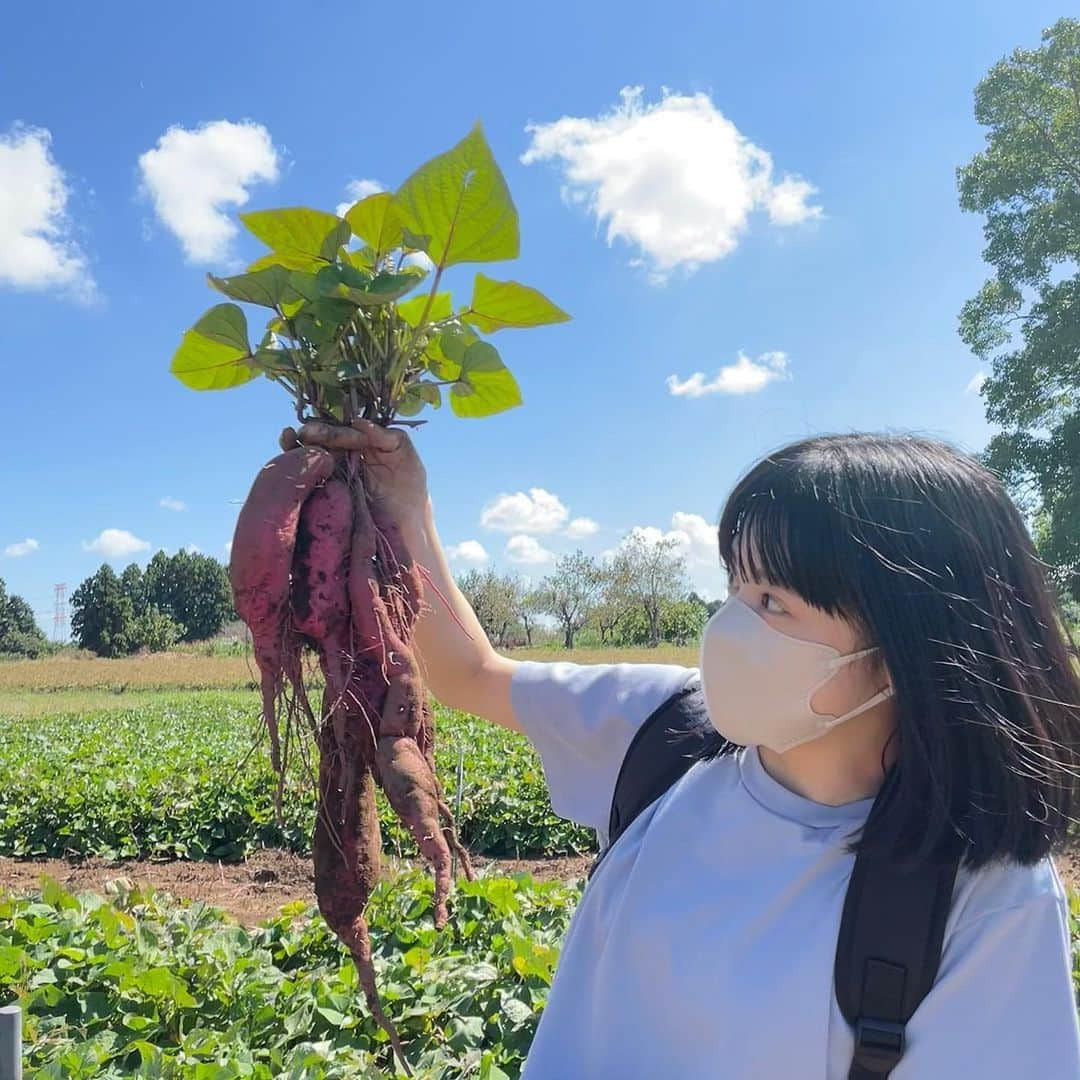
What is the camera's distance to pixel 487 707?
5.44ft

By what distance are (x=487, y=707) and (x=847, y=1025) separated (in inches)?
34.0

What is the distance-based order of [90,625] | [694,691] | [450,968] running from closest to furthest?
[694,691] → [450,968] → [90,625]

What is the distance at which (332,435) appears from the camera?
1.47m

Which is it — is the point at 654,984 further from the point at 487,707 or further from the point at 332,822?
the point at 332,822

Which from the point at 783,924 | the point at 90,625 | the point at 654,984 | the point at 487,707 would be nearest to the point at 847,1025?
the point at 783,924

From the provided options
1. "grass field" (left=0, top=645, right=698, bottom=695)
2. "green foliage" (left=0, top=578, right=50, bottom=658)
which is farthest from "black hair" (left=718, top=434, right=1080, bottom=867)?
"green foliage" (left=0, top=578, right=50, bottom=658)

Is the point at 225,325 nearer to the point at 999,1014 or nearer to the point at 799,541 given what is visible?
the point at 799,541

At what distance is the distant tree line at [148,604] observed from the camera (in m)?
→ 46.1

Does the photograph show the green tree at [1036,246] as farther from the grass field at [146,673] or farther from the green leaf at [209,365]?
the green leaf at [209,365]

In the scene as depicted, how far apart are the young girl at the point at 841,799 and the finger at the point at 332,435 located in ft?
2.16

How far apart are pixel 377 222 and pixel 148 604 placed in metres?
55.3

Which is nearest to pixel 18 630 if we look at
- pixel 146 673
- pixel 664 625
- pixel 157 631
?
pixel 157 631

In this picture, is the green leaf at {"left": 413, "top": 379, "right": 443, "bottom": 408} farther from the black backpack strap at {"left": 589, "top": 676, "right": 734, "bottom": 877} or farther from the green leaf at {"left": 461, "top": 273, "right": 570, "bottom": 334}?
the black backpack strap at {"left": 589, "top": 676, "right": 734, "bottom": 877}

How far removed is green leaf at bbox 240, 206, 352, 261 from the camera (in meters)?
1.40
